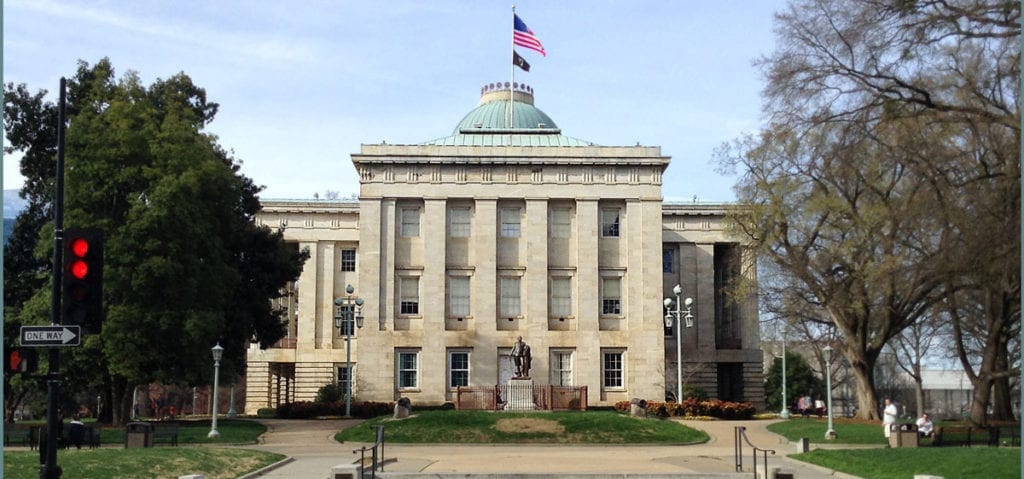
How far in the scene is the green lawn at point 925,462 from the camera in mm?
23656

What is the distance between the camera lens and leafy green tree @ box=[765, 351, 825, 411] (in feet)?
312

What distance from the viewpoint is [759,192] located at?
50.9 meters

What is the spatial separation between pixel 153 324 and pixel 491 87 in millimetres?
44550

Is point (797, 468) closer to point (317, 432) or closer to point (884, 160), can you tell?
point (884, 160)

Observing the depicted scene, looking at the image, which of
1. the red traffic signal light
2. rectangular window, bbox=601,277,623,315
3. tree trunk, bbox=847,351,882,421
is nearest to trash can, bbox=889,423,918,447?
tree trunk, bbox=847,351,882,421

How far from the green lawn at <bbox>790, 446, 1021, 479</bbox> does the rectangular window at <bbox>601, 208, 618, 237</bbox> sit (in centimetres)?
3787

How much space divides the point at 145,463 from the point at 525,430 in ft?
54.4

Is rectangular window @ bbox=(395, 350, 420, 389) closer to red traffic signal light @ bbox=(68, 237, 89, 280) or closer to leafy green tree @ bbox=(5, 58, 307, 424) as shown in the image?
leafy green tree @ bbox=(5, 58, 307, 424)

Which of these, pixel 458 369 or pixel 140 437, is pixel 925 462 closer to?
pixel 140 437

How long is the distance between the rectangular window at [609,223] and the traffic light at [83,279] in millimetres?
51364

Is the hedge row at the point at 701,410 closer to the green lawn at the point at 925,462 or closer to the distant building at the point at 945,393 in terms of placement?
the green lawn at the point at 925,462

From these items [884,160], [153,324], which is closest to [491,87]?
[153,324]

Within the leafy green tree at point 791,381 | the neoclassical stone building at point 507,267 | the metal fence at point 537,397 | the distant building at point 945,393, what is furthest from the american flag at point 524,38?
the distant building at point 945,393

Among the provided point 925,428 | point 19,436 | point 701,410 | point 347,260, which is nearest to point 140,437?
point 19,436
